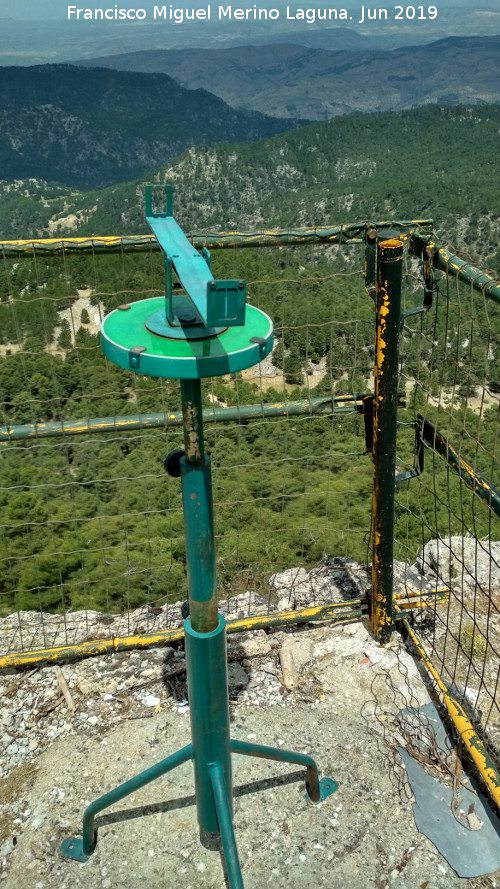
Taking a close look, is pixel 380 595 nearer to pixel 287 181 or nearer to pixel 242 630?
pixel 242 630

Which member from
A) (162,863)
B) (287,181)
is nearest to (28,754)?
(162,863)

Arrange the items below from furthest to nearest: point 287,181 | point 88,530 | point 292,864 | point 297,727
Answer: point 287,181, point 88,530, point 297,727, point 292,864

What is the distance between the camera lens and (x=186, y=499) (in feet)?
6.86

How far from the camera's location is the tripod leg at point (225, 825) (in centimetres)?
227

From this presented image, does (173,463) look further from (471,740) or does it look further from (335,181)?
(335,181)

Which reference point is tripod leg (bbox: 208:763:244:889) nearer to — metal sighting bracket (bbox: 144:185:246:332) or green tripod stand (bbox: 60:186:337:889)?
green tripod stand (bbox: 60:186:337:889)

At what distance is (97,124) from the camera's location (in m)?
172

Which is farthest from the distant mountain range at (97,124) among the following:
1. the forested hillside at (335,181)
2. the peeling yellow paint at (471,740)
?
the peeling yellow paint at (471,740)

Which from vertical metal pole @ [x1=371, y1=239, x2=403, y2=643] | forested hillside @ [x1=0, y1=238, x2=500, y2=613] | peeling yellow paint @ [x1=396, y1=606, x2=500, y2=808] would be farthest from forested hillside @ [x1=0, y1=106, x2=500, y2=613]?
peeling yellow paint @ [x1=396, y1=606, x2=500, y2=808]

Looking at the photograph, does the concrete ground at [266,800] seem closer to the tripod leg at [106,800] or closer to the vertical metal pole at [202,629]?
the tripod leg at [106,800]

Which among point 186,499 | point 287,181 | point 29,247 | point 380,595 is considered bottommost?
point 287,181

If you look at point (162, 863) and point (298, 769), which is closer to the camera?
point (162, 863)

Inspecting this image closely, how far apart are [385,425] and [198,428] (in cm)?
156

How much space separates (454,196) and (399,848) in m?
64.4
